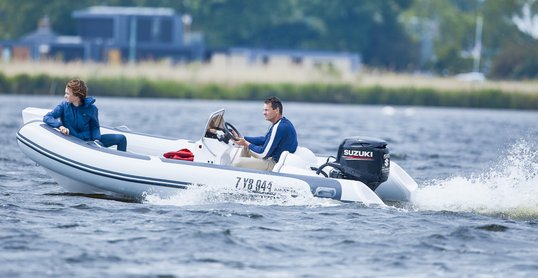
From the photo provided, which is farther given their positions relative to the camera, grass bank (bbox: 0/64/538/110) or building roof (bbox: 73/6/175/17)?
building roof (bbox: 73/6/175/17)

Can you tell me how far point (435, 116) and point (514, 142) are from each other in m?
12.3

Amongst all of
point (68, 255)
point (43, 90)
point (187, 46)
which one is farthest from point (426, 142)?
point (187, 46)

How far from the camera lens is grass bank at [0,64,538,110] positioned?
1555 inches

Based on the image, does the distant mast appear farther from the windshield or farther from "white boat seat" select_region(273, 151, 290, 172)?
"white boat seat" select_region(273, 151, 290, 172)

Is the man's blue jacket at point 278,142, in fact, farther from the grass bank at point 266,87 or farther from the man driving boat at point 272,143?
the grass bank at point 266,87

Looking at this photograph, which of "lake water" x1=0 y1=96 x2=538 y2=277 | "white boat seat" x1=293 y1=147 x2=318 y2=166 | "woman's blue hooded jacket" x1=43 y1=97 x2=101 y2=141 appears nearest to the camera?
"lake water" x1=0 y1=96 x2=538 y2=277

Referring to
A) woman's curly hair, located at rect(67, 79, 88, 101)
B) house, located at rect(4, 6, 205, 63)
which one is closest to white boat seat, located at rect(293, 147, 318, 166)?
woman's curly hair, located at rect(67, 79, 88, 101)

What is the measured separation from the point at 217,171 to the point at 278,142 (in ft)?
2.72

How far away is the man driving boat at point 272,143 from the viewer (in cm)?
1391

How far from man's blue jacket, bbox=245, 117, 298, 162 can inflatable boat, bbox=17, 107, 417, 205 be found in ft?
0.48

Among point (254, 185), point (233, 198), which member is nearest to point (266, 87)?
point (233, 198)

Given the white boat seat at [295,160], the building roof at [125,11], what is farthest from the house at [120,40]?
the white boat seat at [295,160]

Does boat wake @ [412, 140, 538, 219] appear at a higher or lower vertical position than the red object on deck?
lower

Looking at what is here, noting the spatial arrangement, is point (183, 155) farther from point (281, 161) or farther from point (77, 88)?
point (77, 88)
